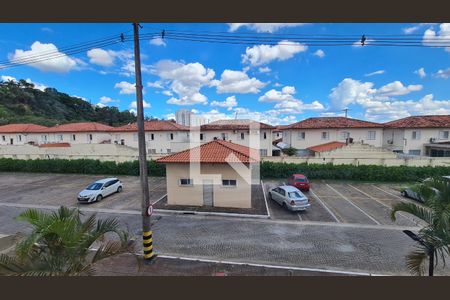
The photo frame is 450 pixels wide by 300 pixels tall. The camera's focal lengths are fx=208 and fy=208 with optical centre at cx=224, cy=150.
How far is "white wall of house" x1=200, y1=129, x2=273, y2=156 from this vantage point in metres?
29.1

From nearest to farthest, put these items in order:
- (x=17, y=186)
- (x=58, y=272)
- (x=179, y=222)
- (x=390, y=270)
Answer: (x=58, y=272), (x=390, y=270), (x=179, y=222), (x=17, y=186)

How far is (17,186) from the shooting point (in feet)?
66.0

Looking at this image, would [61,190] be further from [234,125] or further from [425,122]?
[425,122]

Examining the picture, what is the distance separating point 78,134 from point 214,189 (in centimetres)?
3198

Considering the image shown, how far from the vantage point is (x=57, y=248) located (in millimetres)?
4520

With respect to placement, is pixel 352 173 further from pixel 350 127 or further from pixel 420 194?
pixel 420 194

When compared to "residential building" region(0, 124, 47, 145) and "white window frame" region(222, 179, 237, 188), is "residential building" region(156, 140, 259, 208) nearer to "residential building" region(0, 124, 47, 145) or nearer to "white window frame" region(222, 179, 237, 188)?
"white window frame" region(222, 179, 237, 188)

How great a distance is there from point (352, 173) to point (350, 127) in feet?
37.5

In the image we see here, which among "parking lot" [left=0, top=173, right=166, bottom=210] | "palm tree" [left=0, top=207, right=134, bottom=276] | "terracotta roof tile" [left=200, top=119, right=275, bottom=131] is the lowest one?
"parking lot" [left=0, top=173, right=166, bottom=210]

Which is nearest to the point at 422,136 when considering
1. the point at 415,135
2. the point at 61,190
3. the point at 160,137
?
the point at 415,135

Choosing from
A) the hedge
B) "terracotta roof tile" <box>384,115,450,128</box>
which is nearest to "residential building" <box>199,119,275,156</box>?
the hedge

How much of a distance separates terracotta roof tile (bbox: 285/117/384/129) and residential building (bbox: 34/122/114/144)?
3036 cm

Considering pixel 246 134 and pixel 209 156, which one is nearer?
pixel 209 156

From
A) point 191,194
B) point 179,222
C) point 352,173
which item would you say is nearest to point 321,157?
point 352,173
